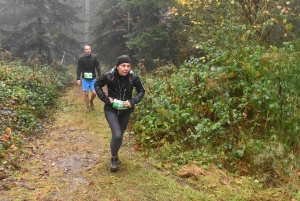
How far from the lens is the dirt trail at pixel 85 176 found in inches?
154

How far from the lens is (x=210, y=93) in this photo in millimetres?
6043

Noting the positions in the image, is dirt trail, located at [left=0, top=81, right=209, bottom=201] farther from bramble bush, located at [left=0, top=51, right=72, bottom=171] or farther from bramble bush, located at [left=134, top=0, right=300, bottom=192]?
bramble bush, located at [left=134, top=0, right=300, bottom=192]

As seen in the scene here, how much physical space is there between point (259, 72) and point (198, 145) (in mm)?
2092

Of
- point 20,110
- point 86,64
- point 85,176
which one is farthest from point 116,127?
point 86,64

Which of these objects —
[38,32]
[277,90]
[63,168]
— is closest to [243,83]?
[277,90]

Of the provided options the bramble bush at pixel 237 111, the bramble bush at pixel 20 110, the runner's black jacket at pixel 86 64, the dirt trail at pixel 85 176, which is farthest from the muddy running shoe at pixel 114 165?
the runner's black jacket at pixel 86 64

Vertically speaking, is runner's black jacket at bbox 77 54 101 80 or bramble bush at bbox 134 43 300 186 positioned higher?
runner's black jacket at bbox 77 54 101 80

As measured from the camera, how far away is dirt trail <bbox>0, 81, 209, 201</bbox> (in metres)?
3.92

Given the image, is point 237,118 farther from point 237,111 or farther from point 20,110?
point 20,110

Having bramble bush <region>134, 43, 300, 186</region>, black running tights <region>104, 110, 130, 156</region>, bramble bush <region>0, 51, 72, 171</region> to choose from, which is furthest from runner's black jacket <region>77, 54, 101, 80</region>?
black running tights <region>104, 110, 130, 156</region>

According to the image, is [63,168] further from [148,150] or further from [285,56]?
[285,56]

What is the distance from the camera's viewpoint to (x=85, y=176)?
15.0ft

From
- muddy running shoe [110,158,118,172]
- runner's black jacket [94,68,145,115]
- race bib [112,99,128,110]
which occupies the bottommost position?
muddy running shoe [110,158,118,172]

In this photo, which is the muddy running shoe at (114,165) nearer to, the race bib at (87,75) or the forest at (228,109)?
the forest at (228,109)
